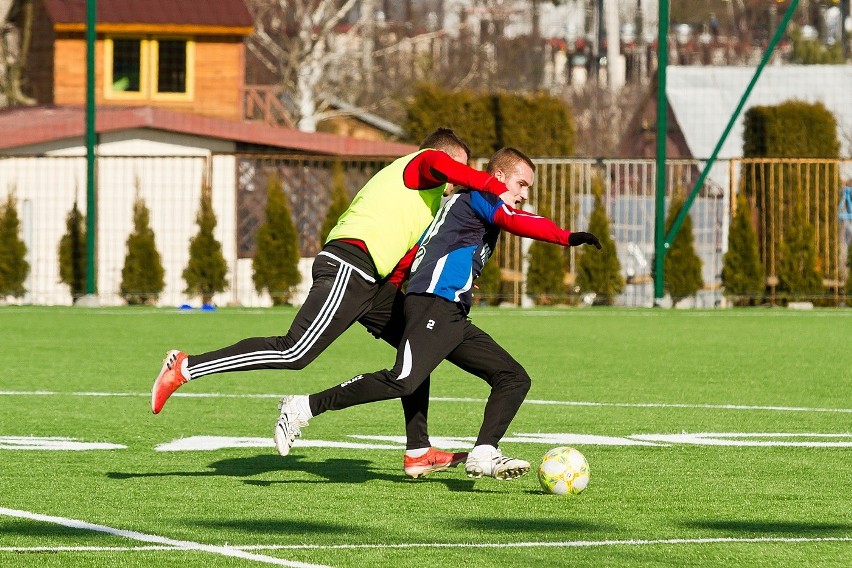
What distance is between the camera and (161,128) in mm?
29250

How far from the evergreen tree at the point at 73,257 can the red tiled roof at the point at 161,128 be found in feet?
8.87

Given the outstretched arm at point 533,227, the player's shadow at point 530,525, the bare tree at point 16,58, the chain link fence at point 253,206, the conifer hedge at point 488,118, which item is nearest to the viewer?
the player's shadow at point 530,525

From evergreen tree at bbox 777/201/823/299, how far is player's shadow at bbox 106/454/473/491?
18084 millimetres

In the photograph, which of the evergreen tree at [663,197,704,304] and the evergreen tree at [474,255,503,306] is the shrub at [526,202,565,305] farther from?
the evergreen tree at [663,197,704,304]

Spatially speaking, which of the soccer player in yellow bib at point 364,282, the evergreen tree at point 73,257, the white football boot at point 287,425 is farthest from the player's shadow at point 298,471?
the evergreen tree at point 73,257

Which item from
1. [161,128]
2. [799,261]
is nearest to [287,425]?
[799,261]

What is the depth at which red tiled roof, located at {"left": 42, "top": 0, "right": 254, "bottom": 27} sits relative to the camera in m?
35.9

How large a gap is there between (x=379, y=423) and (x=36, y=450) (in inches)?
101

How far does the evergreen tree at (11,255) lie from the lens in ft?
83.9

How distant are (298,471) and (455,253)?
5.31 ft

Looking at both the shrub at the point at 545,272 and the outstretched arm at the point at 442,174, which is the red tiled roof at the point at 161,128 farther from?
the outstretched arm at the point at 442,174

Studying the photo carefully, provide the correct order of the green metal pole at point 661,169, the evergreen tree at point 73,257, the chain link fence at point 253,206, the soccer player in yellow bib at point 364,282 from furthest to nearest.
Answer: the chain link fence at point 253,206 < the evergreen tree at point 73,257 < the green metal pole at point 661,169 < the soccer player in yellow bib at point 364,282

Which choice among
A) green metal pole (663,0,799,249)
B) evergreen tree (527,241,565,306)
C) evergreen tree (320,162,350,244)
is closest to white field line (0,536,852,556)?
green metal pole (663,0,799,249)

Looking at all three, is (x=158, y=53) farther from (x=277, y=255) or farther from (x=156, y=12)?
(x=277, y=255)
